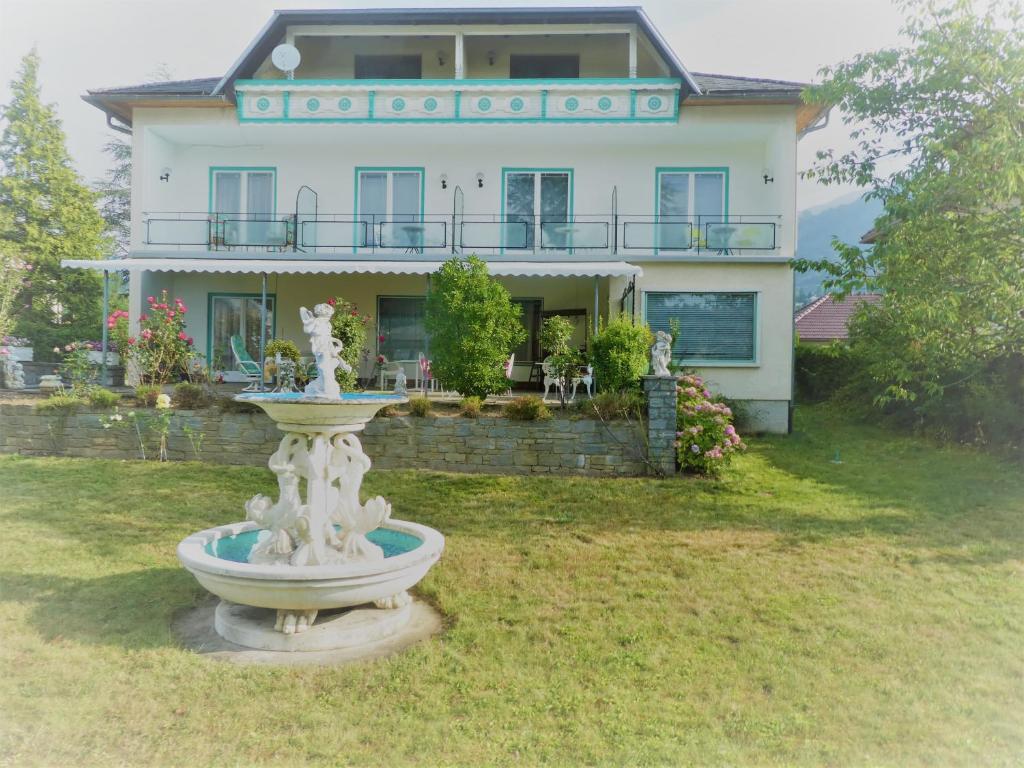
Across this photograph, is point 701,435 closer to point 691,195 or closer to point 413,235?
point 691,195

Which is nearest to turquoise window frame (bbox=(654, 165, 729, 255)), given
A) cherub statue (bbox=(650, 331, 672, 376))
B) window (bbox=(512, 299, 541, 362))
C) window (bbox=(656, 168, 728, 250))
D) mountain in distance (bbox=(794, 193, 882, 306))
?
window (bbox=(656, 168, 728, 250))

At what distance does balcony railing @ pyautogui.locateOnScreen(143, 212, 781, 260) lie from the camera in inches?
648

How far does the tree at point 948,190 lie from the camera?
26.9 feet

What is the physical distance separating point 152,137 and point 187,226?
2.60 metres

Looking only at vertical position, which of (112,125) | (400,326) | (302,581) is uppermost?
(112,125)

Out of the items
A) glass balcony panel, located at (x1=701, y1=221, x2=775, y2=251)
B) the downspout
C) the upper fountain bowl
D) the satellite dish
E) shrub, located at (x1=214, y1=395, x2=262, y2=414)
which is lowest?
shrub, located at (x1=214, y1=395, x2=262, y2=414)

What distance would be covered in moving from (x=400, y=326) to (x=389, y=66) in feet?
23.2

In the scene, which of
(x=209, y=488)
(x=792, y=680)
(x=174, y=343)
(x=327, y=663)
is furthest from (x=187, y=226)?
(x=792, y=680)

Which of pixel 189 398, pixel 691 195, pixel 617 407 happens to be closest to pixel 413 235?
pixel 189 398

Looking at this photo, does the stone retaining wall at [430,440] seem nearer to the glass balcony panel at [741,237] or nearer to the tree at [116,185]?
the glass balcony panel at [741,237]

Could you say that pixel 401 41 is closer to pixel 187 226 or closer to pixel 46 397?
pixel 187 226

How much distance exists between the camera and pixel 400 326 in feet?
61.0

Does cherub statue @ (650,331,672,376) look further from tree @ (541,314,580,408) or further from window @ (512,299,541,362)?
window @ (512,299,541,362)

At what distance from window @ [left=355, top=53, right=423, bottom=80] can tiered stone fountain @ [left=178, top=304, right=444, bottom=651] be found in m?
14.9
